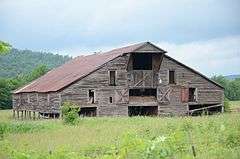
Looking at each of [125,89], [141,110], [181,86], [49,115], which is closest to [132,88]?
[125,89]

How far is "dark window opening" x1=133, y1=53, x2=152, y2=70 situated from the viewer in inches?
1787

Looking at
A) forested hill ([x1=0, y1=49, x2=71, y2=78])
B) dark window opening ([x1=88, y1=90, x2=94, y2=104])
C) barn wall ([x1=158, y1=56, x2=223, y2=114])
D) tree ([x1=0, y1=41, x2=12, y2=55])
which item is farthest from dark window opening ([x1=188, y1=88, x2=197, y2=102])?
forested hill ([x1=0, y1=49, x2=71, y2=78])

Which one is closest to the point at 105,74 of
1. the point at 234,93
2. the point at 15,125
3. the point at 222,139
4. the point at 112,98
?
the point at 112,98

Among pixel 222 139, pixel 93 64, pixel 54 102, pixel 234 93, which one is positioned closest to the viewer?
pixel 222 139

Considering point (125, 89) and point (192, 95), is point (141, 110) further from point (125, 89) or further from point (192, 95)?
point (192, 95)

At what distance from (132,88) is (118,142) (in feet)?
81.1

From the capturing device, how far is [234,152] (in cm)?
1345

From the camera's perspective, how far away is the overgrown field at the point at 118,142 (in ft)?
34.4

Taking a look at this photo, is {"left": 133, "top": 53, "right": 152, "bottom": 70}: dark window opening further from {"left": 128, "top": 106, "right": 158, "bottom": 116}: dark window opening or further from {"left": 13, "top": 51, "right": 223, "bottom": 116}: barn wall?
{"left": 128, "top": 106, "right": 158, "bottom": 116}: dark window opening

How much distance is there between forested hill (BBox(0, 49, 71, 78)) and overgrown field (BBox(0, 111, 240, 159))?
103 m

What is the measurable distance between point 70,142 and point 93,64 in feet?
78.7

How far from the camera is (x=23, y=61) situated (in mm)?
164250

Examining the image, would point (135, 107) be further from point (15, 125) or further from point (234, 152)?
point (234, 152)

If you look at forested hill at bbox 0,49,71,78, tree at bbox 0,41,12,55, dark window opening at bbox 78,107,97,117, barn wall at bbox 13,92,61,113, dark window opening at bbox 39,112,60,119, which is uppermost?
forested hill at bbox 0,49,71,78
